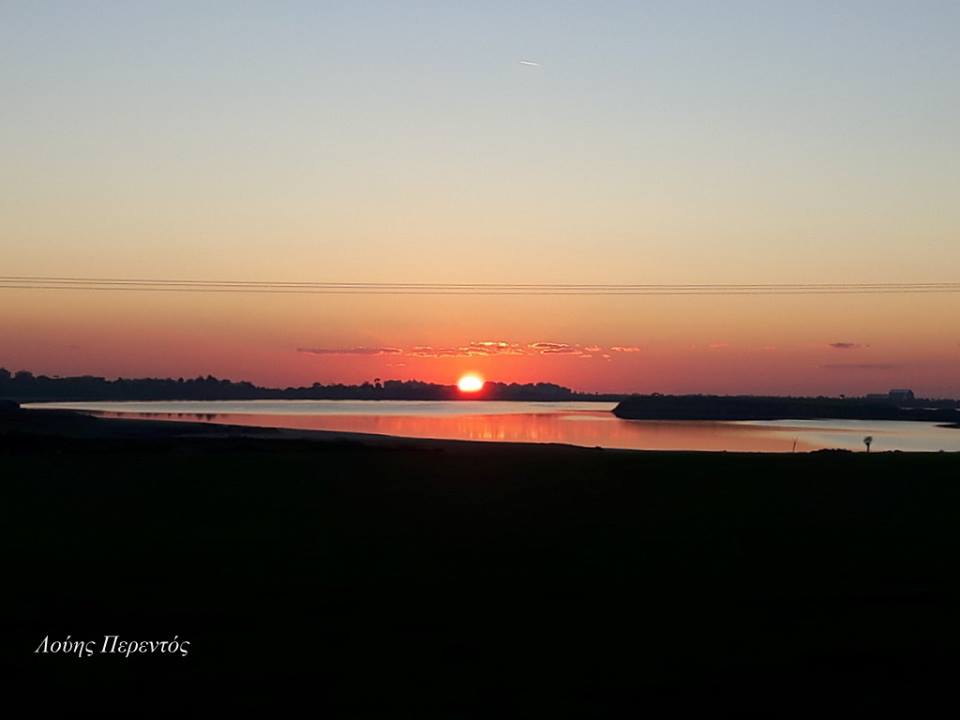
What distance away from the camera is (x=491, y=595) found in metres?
13.5

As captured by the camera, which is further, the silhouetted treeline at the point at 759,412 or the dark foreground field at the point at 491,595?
the silhouetted treeline at the point at 759,412

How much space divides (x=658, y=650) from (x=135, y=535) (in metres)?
10.9

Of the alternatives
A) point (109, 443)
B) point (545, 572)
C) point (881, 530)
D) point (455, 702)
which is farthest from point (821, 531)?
point (109, 443)

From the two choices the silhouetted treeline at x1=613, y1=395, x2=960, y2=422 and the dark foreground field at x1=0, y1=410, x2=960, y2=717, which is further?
the silhouetted treeline at x1=613, y1=395, x2=960, y2=422

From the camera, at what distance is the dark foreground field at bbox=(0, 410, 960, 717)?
9562 millimetres

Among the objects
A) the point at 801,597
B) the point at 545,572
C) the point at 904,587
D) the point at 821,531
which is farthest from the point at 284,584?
the point at 821,531

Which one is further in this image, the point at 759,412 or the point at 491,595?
the point at 759,412

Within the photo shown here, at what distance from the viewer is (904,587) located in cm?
1417

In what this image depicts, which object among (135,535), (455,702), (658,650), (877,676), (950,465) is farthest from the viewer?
(950,465)

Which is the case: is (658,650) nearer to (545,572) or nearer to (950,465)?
(545,572)

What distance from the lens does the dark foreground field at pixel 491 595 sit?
956 cm

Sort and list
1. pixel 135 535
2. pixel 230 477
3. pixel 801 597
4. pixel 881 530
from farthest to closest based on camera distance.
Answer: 1. pixel 230 477
2. pixel 881 530
3. pixel 135 535
4. pixel 801 597

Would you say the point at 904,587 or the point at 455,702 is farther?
the point at 904,587

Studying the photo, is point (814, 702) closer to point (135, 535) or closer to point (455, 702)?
point (455, 702)
